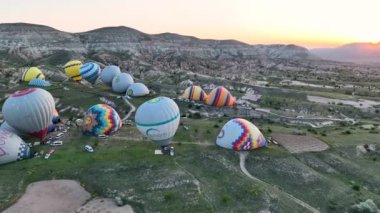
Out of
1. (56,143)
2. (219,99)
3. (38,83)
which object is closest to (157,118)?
(56,143)

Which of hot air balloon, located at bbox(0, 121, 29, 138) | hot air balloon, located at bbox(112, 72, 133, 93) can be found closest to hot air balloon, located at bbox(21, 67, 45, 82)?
hot air balloon, located at bbox(112, 72, 133, 93)

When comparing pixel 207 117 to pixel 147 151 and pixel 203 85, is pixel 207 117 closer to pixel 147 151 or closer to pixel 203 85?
pixel 147 151

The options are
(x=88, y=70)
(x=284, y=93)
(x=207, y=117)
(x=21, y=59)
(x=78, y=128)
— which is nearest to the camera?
→ (x=78, y=128)

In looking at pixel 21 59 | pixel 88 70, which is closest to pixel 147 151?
pixel 88 70

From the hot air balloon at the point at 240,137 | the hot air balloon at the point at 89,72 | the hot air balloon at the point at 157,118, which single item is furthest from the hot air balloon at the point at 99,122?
the hot air balloon at the point at 89,72

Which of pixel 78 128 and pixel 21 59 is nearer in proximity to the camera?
pixel 78 128

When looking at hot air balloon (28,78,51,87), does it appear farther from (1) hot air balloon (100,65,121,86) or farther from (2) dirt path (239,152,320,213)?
(2) dirt path (239,152,320,213)

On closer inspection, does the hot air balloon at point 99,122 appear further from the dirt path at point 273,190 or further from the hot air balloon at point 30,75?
the hot air balloon at point 30,75
